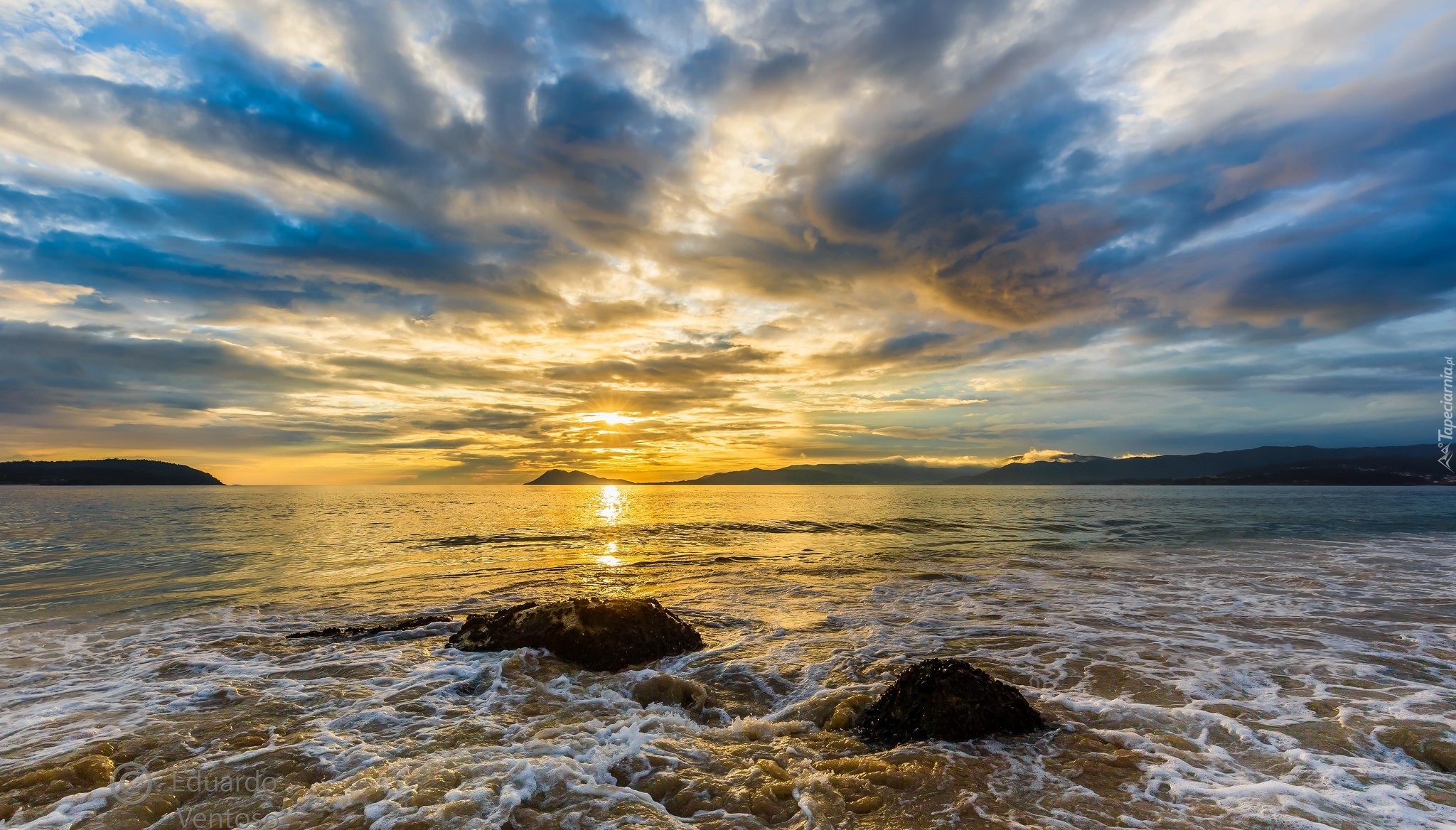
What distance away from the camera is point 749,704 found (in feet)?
27.6

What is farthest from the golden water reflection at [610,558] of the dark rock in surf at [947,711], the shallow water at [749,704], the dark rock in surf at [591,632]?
the dark rock in surf at [947,711]

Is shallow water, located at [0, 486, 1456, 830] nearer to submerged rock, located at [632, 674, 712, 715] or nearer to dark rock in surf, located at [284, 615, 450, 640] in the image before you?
submerged rock, located at [632, 674, 712, 715]

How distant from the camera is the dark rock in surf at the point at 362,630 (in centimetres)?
1228

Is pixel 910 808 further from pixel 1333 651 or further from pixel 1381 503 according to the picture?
pixel 1381 503

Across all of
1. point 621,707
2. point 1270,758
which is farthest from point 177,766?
point 1270,758

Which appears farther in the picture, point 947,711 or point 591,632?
point 591,632

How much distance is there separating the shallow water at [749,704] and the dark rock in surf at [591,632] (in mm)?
503

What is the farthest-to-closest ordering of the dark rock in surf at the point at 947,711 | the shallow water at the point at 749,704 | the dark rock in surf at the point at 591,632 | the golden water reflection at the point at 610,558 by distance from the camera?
1. the golden water reflection at the point at 610,558
2. the dark rock in surf at the point at 591,632
3. the dark rock in surf at the point at 947,711
4. the shallow water at the point at 749,704

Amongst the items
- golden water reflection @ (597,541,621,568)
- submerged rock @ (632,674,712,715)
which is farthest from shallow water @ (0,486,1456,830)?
golden water reflection @ (597,541,621,568)

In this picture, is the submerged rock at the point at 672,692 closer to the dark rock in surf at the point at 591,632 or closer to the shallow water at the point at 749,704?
the shallow water at the point at 749,704

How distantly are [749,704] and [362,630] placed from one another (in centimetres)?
937

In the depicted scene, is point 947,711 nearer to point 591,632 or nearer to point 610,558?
point 591,632

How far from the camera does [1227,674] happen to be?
926cm

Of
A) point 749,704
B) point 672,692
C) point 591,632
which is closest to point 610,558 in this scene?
point 591,632
